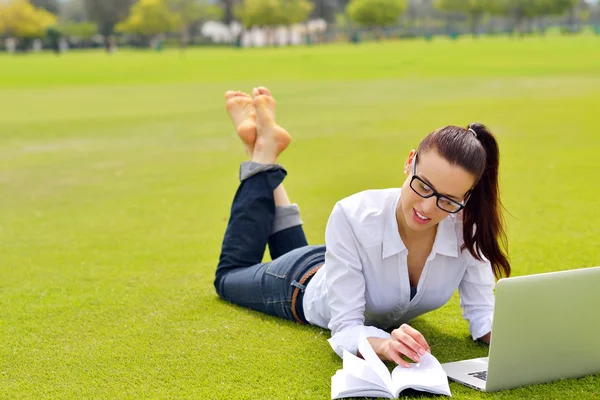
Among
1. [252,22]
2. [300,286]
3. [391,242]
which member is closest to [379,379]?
[391,242]

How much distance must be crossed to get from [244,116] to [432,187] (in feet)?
6.80

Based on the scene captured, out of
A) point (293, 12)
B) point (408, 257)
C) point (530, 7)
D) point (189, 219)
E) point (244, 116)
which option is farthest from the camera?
point (293, 12)

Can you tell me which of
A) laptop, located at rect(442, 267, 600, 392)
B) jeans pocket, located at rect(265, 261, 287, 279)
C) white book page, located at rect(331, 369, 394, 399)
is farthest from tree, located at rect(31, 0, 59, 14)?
laptop, located at rect(442, 267, 600, 392)

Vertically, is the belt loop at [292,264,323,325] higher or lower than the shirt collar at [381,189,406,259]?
lower

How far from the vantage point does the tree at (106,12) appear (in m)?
114

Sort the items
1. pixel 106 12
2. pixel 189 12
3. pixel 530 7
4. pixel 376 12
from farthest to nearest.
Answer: pixel 106 12 < pixel 189 12 < pixel 376 12 < pixel 530 7

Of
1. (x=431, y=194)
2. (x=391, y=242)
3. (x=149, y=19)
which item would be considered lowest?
(x=149, y=19)

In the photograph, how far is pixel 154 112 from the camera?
16.7 meters

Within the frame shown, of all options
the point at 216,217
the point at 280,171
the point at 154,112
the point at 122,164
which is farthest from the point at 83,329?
the point at 154,112

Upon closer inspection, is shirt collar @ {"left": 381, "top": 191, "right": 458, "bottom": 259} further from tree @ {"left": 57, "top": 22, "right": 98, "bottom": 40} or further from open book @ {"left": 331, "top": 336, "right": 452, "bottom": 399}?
tree @ {"left": 57, "top": 22, "right": 98, "bottom": 40}

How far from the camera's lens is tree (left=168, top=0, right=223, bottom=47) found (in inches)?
4473

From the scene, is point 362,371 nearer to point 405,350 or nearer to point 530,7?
point 405,350

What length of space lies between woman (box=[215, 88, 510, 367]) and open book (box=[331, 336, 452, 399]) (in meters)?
0.07

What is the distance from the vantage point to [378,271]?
357 centimetres
